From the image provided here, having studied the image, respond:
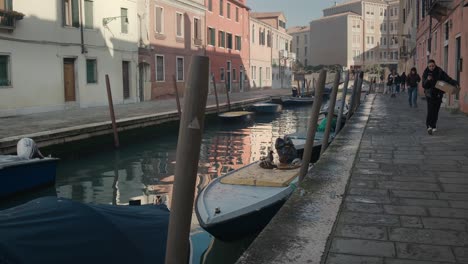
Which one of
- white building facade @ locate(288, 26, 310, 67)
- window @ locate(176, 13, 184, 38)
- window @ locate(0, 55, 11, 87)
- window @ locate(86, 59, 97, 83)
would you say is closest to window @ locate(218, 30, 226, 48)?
window @ locate(176, 13, 184, 38)

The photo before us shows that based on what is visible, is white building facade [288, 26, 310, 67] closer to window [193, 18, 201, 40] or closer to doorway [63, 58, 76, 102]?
window [193, 18, 201, 40]

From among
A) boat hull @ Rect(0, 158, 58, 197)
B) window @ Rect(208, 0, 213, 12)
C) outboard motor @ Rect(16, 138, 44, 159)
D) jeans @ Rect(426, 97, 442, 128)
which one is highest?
window @ Rect(208, 0, 213, 12)

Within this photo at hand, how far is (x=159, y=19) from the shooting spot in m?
27.0

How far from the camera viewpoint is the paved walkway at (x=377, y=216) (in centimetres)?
309

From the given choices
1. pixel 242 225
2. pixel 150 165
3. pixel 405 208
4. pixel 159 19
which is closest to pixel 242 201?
pixel 242 225

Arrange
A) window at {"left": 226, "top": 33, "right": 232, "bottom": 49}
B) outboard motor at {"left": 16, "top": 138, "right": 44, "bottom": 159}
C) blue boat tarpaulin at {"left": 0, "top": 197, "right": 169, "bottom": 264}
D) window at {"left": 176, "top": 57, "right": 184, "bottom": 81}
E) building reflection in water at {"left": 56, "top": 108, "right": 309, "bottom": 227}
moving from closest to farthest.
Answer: blue boat tarpaulin at {"left": 0, "top": 197, "right": 169, "bottom": 264} → outboard motor at {"left": 16, "top": 138, "right": 44, "bottom": 159} → building reflection in water at {"left": 56, "top": 108, "right": 309, "bottom": 227} → window at {"left": 176, "top": 57, "right": 184, "bottom": 81} → window at {"left": 226, "top": 33, "right": 232, "bottom": 49}

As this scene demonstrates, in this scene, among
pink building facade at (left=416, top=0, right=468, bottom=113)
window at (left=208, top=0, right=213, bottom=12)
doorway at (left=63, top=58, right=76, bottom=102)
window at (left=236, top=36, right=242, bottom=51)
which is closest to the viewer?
pink building facade at (left=416, top=0, right=468, bottom=113)

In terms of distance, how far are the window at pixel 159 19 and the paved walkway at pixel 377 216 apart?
2140 centimetres

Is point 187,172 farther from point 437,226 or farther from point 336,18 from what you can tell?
point 336,18

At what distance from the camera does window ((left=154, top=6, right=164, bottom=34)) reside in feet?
87.6

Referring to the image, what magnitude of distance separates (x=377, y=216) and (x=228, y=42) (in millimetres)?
34722

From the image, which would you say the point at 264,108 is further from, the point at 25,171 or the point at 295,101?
the point at 25,171

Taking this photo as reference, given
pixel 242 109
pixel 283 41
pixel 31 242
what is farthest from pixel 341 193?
pixel 283 41

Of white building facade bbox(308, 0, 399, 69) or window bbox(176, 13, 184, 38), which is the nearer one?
window bbox(176, 13, 184, 38)
